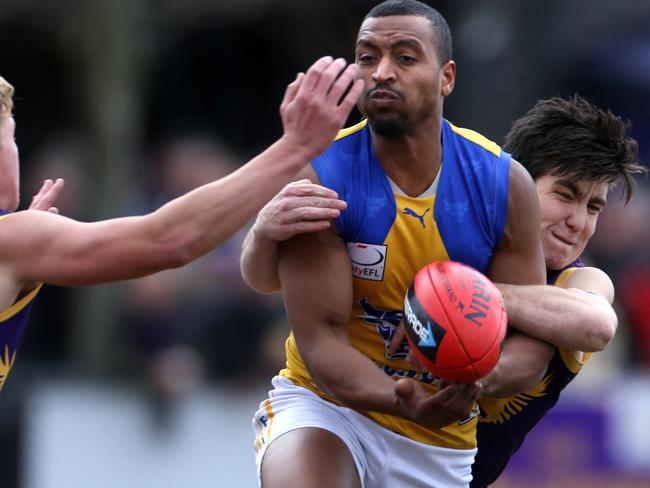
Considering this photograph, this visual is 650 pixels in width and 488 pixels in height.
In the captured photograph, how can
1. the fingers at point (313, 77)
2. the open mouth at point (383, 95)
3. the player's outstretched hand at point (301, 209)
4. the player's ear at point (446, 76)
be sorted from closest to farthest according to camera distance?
the fingers at point (313, 77) < the player's outstretched hand at point (301, 209) < the open mouth at point (383, 95) < the player's ear at point (446, 76)

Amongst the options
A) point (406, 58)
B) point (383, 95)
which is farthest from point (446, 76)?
point (383, 95)

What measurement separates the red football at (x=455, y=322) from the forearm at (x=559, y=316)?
0.40 m

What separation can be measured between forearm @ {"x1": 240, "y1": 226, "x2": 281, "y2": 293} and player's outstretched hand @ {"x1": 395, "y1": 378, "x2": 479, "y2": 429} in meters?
0.82

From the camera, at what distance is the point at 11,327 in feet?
18.6

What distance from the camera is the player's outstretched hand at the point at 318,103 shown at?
4930mm

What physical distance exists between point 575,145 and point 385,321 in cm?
124

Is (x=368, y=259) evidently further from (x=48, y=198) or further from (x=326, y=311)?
(x=48, y=198)

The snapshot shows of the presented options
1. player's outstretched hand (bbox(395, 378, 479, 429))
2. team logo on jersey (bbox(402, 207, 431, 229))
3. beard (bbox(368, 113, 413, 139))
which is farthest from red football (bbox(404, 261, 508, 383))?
beard (bbox(368, 113, 413, 139))

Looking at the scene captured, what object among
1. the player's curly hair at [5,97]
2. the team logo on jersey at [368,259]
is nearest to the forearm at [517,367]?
the team logo on jersey at [368,259]

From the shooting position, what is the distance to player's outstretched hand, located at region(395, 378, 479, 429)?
17.0ft

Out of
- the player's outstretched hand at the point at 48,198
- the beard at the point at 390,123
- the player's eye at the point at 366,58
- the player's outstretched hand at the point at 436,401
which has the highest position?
the player's eye at the point at 366,58

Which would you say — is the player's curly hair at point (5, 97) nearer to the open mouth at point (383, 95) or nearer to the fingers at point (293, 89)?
the fingers at point (293, 89)

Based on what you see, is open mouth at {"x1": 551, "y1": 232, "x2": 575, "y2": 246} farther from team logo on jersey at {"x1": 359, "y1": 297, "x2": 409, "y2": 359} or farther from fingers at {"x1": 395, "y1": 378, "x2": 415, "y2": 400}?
fingers at {"x1": 395, "y1": 378, "x2": 415, "y2": 400}

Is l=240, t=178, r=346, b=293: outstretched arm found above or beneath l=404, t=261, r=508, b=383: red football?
above
